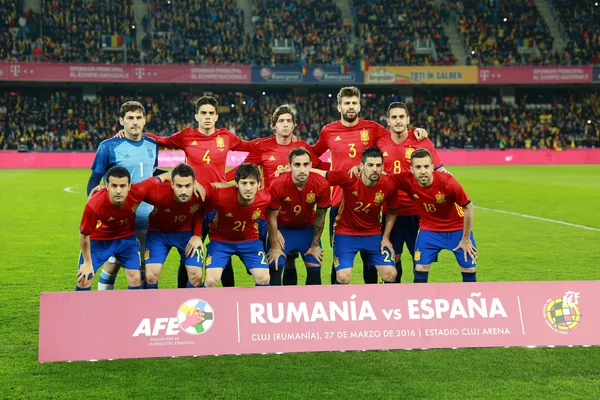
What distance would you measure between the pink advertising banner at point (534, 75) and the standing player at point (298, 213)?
117 feet

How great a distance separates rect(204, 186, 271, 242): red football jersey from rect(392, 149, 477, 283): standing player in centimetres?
131

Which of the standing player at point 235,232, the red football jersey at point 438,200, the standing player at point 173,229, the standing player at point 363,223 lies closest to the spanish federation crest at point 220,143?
the standing player at point 173,229

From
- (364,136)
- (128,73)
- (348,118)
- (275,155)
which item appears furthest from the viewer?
(128,73)

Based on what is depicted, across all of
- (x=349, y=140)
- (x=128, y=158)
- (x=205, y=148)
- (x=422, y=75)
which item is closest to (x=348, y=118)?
(x=349, y=140)

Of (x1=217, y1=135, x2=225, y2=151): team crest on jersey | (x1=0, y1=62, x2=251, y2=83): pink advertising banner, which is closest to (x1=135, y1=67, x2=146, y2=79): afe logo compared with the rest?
(x1=0, y1=62, x2=251, y2=83): pink advertising banner

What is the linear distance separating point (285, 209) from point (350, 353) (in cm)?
169

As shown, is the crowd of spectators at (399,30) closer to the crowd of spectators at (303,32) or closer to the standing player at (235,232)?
the crowd of spectators at (303,32)

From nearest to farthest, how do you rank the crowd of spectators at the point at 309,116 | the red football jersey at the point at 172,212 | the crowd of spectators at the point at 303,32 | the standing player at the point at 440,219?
the red football jersey at the point at 172,212 → the standing player at the point at 440,219 → the crowd of spectators at the point at 309,116 → the crowd of spectators at the point at 303,32

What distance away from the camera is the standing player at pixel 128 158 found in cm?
662

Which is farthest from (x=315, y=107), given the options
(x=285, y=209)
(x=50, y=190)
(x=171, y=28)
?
(x=285, y=209)

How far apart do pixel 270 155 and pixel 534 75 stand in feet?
120

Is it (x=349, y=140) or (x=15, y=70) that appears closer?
(x=349, y=140)

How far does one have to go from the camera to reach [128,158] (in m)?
6.70

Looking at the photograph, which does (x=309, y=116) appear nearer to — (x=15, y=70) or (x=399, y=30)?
(x=399, y=30)
